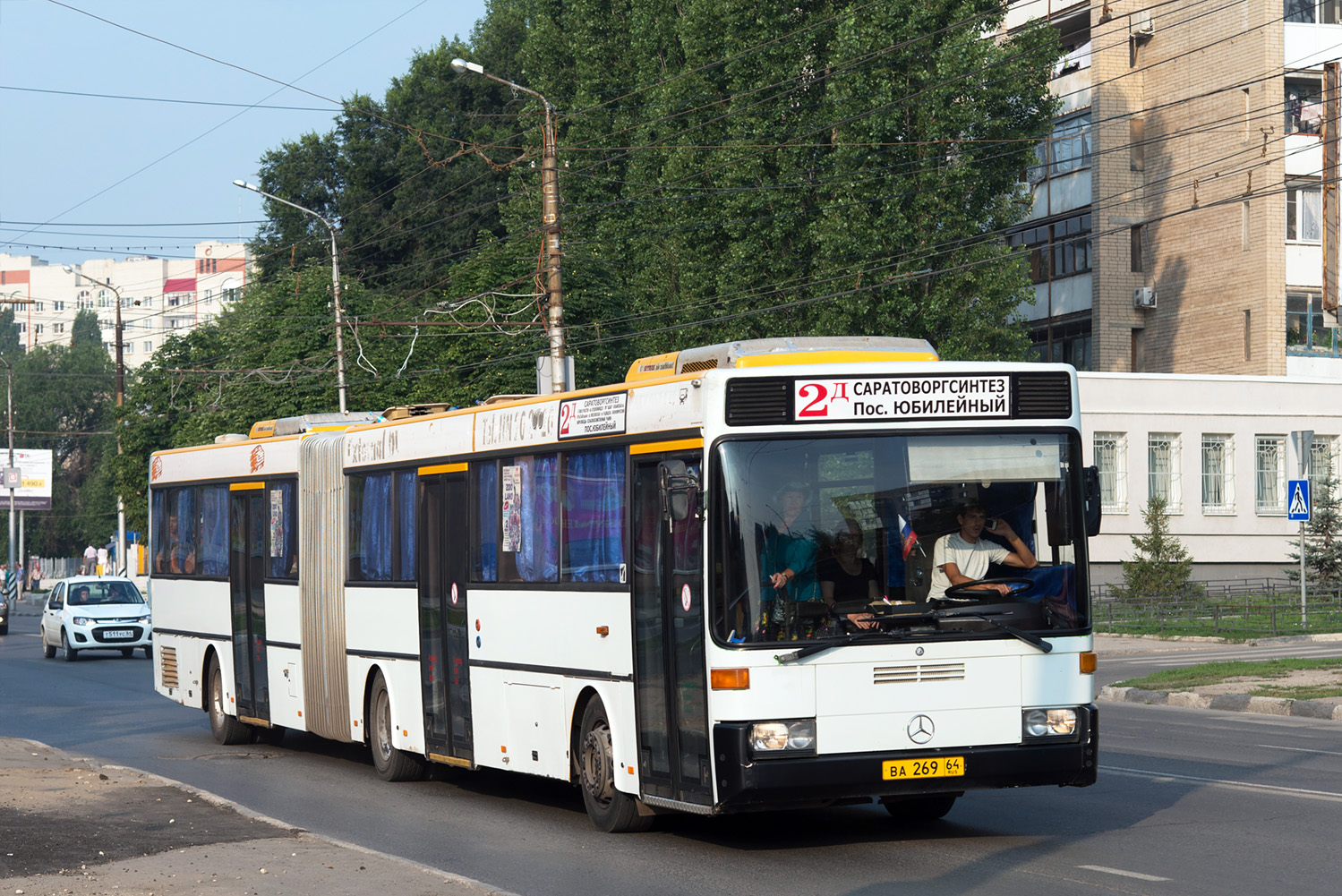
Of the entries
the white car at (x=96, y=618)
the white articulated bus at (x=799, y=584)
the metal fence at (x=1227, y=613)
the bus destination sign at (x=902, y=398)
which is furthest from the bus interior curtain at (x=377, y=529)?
the metal fence at (x=1227, y=613)

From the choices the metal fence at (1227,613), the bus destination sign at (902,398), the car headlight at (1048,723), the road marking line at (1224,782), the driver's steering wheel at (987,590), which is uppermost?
the bus destination sign at (902,398)

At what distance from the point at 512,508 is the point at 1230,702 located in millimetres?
12098

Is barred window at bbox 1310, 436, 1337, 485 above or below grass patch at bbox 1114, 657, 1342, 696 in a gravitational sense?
above

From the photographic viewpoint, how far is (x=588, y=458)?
1170 centimetres

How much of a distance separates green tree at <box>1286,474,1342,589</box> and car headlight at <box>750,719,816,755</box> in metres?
31.6

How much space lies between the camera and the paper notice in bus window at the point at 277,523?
695 inches

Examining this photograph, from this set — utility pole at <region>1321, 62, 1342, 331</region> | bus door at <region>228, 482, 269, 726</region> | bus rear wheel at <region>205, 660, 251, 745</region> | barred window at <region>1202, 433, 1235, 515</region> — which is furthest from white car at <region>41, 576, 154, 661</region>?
utility pole at <region>1321, 62, 1342, 331</region>

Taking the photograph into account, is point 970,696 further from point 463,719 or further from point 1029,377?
point 463,719

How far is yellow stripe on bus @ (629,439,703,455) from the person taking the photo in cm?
1018

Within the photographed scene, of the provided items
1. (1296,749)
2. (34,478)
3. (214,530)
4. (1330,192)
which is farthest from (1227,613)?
(34,478)

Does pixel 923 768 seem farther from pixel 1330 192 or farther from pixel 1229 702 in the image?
pixel 1330 192

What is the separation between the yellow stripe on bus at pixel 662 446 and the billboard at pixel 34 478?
9722 centimetres

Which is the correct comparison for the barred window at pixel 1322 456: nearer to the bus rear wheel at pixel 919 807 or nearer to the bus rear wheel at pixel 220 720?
the bus rear wheel at pixel 220 720

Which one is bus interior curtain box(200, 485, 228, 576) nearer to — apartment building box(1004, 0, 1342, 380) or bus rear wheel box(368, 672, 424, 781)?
bus rear wheel box(368, 672, 424, 781)
